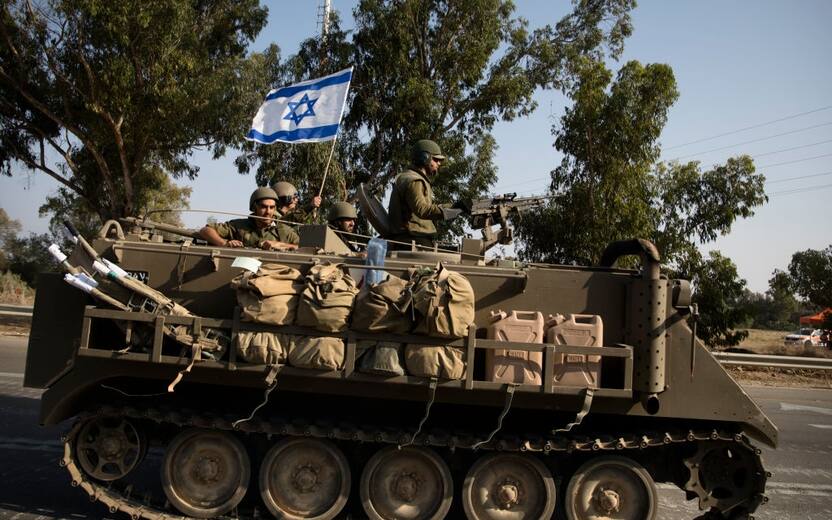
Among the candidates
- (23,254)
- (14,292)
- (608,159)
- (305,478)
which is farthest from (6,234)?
(305,478)

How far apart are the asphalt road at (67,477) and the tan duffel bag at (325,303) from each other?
7.77 ft

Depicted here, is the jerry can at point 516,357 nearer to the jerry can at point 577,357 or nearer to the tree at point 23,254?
the jerry can at point 577,357

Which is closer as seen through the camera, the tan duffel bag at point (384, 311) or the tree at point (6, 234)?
the tan duffel bag at point (384, 311)

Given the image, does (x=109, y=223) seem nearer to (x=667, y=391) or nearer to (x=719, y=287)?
(x=667, y=391)

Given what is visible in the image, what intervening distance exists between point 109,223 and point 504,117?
13.4m

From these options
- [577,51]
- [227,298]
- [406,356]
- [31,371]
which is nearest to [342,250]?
[227,298]

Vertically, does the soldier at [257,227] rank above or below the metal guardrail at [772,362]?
above

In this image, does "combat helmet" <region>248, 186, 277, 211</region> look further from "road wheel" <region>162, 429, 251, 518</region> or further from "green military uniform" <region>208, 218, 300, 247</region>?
"road wheel" <region>162, 429, 251, 518</region>

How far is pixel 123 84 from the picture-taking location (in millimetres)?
16062

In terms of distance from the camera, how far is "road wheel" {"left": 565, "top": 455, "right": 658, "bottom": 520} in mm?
5531

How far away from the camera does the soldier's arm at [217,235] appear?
21.7 ft

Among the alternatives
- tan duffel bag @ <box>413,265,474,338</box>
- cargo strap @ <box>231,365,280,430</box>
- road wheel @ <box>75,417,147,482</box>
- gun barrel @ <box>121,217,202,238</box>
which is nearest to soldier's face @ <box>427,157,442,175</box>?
tan duffel bag @ <box>413,265,474,338</box>

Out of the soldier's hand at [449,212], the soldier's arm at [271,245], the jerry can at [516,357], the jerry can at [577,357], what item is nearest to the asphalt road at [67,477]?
the jerry can at [577,357]

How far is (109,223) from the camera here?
6.15 m
